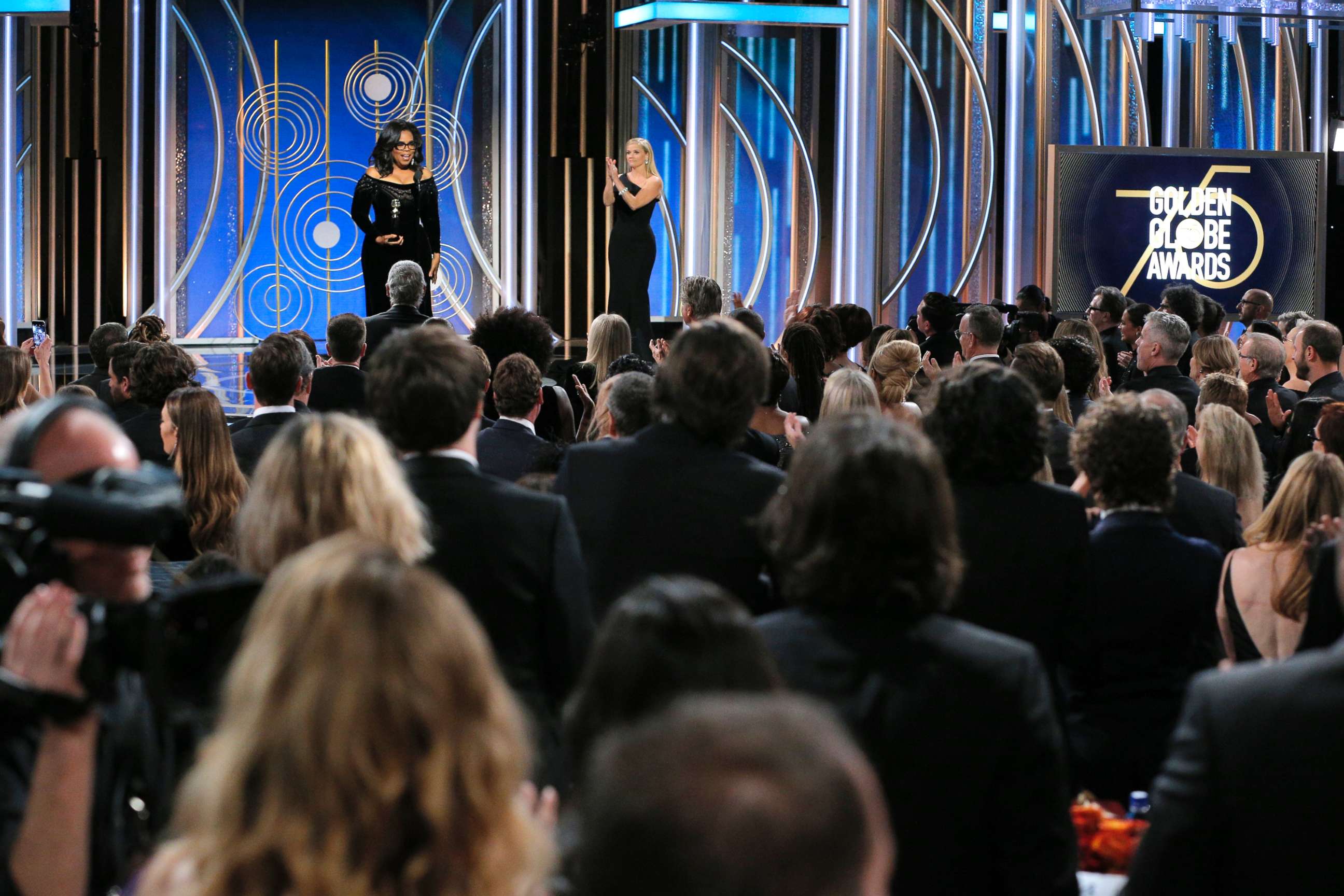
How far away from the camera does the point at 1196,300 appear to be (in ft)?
29.3

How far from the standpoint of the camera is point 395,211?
1064 cm

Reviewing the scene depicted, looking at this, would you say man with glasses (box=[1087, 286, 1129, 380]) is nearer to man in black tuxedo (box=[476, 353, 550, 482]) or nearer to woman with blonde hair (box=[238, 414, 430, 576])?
man in black tuxedo (box=[476, 353, 550, 482])

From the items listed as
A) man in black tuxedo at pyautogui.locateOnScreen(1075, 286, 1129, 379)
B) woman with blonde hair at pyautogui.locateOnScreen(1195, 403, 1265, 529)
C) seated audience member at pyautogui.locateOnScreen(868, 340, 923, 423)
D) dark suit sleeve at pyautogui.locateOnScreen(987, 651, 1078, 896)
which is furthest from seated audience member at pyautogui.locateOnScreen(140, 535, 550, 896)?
man in black tuxedo at pyautogui.locateOnScreen(1075, 286, 1129, 379)

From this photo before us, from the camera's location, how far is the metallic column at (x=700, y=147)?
1269 cm

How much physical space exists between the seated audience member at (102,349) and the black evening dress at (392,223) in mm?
2925

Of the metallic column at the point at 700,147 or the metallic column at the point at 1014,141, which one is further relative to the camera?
the metallic column at the point at 700,147

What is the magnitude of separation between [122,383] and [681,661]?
460 cm

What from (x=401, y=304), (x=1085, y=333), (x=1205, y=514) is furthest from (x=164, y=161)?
(x=1205, y=514)

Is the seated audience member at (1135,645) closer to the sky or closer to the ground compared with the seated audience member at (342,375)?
closer to the ground

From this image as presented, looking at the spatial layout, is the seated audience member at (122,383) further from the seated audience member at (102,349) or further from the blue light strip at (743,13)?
the blue light strip at (743,13)

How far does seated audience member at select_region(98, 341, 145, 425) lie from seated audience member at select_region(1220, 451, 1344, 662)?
11.4 feet

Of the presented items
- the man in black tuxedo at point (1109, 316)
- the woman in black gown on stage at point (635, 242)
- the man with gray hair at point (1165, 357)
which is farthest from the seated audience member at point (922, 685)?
the woman in black gown on stage at point (635, 242)

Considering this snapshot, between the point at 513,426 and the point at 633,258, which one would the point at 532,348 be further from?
the point at 633,258

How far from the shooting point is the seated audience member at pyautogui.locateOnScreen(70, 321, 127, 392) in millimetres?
6883
